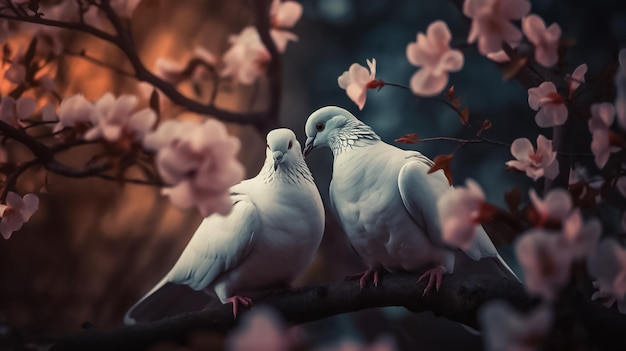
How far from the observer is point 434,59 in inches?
18.5

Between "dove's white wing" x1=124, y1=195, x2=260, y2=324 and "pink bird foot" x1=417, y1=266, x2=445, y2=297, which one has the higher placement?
"dove's white wing" x1=124, y1=195, x2=260, y2=324

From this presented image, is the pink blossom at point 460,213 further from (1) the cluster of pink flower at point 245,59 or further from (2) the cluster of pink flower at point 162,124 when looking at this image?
(1) the cluster of pink flower at point 245,59

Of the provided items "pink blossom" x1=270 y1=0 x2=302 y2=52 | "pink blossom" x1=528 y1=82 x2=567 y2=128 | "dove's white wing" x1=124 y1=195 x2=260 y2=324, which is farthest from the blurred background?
"pink blossom" x1=528 y1=82 x2=567 y2=128

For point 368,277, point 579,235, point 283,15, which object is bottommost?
point 368,277

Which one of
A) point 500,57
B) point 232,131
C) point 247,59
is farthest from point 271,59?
point 500,57

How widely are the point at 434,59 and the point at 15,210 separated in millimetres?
410

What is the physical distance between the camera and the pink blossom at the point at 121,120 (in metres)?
0.51

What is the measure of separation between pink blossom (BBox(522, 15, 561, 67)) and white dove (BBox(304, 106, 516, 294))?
143mm

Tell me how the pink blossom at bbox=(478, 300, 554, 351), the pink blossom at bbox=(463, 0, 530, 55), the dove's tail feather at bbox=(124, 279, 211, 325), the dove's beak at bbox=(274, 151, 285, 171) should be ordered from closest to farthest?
the pink blossom at bbox=(478, 300, 554, 351) < the pink blossom at bbox=(463, 0, 530, 55) < the dove's beak at bbox=(274, 151, 285, 171) < the dove's tail feather at bbox=(124, 279, 211, 325)

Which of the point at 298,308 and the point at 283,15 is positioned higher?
the point at 283,15

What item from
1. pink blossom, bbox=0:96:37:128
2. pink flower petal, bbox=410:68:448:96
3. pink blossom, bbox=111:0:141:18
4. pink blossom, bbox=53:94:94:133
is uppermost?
pink blossom, bbox=111:0:141:18

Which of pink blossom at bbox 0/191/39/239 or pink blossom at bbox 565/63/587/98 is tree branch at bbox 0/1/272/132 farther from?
pink blossom at bbox 565/63/587/98

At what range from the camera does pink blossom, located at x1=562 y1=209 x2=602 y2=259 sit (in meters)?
0.37

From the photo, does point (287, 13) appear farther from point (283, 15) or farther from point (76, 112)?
point (76, 112)
